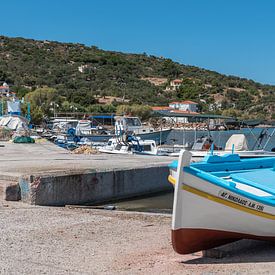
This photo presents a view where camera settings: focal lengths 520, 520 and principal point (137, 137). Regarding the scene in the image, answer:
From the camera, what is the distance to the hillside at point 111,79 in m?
110

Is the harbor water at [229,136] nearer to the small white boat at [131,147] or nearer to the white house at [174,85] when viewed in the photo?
the small white boat at [131,147]

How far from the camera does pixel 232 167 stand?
29.5ft

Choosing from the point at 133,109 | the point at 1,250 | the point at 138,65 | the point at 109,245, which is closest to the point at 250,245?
the point at 109,245

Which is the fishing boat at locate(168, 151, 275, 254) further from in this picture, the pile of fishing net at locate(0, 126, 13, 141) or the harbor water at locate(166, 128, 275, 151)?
the pile of fishing net at locate(0, 126, 13, 141)

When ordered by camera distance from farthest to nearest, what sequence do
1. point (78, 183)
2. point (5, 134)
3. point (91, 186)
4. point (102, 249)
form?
point (5, 134)
point (91, 186)
point (78, 183)
point (102, 249)

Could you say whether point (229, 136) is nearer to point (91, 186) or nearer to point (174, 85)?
point (91, 186)

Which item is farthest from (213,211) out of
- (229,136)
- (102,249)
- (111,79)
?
(111,79)

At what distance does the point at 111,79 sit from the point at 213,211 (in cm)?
12501

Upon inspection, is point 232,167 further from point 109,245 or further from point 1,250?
point 1,250

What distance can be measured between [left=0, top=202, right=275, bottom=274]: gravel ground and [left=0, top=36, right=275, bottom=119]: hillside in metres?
78.6

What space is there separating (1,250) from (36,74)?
384 feet

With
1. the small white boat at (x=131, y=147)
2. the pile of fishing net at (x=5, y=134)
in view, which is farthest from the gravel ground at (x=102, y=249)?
the pile of fishing net at (x=5, y=134)

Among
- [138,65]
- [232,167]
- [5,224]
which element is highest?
[138,65]

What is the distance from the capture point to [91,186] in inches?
564
